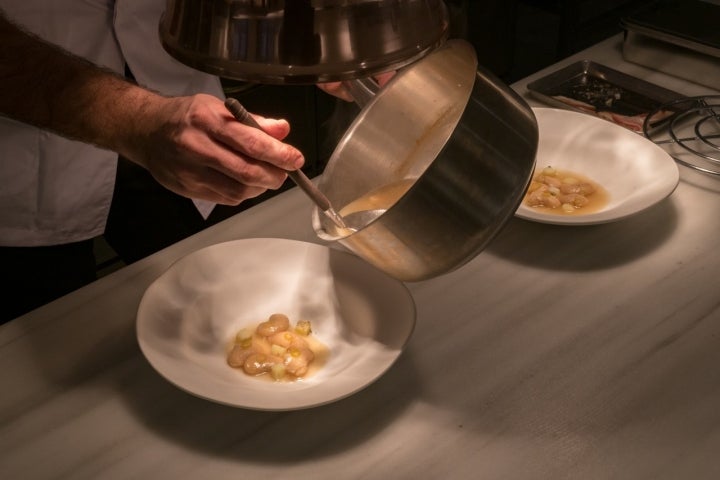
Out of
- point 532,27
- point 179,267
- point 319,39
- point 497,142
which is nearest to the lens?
point 319,39

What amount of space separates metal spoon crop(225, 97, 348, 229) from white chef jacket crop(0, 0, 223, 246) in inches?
19.3

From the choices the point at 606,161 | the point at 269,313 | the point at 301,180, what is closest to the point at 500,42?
the point at 606,161

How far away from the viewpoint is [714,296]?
0.96 m

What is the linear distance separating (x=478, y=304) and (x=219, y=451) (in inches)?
13.3

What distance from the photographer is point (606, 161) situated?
117 cm

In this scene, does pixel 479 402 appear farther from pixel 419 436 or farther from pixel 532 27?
pixel 532 27

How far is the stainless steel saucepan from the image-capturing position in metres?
0.72

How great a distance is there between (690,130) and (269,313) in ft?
2.39

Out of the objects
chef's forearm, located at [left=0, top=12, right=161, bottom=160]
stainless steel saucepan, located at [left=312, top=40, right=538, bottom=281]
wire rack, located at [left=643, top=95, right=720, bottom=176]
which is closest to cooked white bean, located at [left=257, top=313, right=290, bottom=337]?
stainless steel saucepan, located at [left=312, top=40, right=538, bottom=281]

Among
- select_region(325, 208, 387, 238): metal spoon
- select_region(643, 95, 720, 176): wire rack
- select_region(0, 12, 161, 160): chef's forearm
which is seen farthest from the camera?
select_region(643, 95, 720, 176): wire rack

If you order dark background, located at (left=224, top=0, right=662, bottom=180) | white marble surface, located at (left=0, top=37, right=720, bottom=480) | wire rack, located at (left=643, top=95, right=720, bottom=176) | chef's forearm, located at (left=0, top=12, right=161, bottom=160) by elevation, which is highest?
chef's forearm, located at (left=0, top=12, right=161, bottom=160)

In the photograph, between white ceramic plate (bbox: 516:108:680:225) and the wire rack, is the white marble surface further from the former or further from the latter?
the wire rack

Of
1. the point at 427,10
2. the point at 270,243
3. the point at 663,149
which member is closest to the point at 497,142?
the point at 427,10

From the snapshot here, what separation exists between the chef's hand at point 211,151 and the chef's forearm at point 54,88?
11 centimetres
